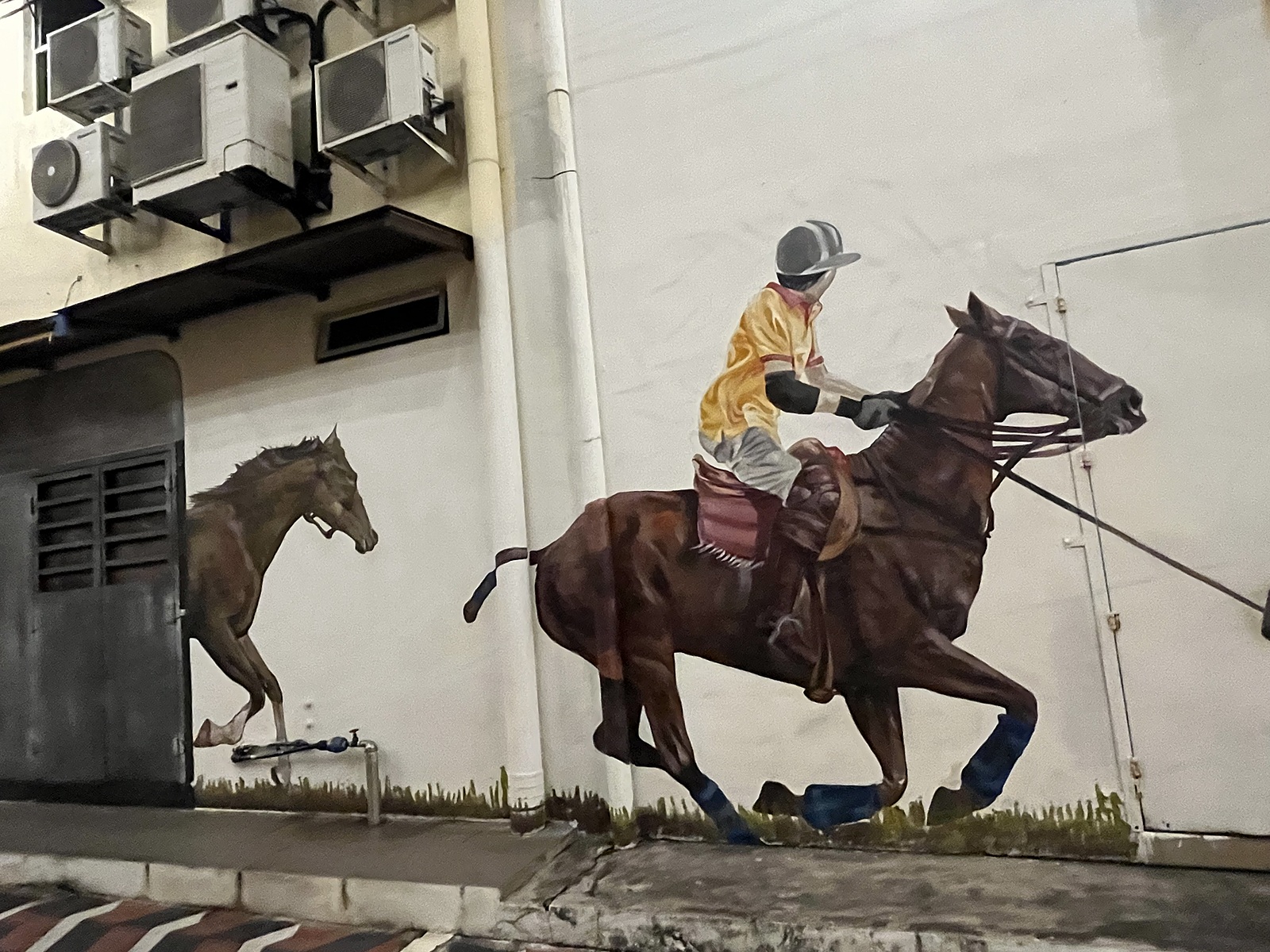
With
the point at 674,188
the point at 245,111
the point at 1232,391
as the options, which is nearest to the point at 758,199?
the point at 674,188

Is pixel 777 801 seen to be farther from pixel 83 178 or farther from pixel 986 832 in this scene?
pixel 83 178

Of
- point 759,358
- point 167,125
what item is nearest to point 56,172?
point 167,125

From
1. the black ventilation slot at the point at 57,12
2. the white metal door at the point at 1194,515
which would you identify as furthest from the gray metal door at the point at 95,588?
the white metal door at the point at 1194,515

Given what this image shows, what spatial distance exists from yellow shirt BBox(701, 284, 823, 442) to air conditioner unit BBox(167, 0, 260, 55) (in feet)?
10.1

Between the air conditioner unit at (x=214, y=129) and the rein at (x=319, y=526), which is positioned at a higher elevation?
the air conditioner unit at (x=214, y=129)

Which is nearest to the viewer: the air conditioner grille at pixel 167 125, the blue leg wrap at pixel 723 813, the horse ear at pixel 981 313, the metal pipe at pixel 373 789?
the horse ear at pixel 981 313

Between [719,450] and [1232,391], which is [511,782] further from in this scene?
[1232,391]

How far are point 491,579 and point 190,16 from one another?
3360 millimetres

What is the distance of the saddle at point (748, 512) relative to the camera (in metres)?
3.32

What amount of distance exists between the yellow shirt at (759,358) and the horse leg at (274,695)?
2.56 m

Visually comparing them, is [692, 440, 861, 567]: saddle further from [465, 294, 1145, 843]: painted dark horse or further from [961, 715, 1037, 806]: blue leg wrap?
[961, 715, 1037, 806]: blue leg wrap

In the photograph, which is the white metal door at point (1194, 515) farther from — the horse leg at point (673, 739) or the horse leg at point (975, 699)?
the horse leg at point (673, 739)

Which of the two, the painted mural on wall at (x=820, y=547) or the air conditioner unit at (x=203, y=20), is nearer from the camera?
the painted mural on wall at (x=820, y=547)

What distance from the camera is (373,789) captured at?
12.9ft
